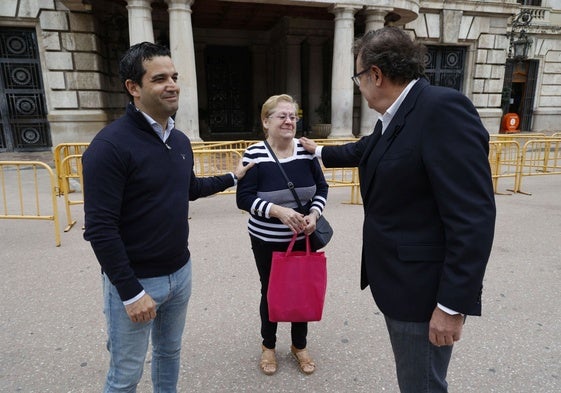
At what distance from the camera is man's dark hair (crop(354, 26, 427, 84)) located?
1.58 m

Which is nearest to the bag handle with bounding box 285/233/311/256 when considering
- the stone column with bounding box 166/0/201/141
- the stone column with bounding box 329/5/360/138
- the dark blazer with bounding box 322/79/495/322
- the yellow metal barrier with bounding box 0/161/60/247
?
the dark blazer with bounding box 322/79/495/322

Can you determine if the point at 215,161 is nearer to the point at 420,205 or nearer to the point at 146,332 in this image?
the point at 146,332

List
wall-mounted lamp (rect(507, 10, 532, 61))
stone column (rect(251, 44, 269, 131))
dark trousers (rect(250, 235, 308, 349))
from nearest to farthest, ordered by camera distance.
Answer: dark trousers (rect(250, 235, 308, 349)) < wall-mounted lamp (rect(507, 10, 532, 61)) < stone column (rect(251, 44, 269, 131))

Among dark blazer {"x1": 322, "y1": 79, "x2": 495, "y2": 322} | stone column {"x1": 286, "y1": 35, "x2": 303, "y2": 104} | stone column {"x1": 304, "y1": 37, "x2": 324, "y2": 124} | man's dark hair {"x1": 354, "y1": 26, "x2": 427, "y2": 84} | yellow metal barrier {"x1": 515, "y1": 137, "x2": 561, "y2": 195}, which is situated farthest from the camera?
stone column {"x1": 304, "y1": 37, "x2": 324, "y2": 124}

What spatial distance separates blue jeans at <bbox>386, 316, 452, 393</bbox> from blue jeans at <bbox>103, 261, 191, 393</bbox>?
45.1 inches

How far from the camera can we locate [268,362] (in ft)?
9.39

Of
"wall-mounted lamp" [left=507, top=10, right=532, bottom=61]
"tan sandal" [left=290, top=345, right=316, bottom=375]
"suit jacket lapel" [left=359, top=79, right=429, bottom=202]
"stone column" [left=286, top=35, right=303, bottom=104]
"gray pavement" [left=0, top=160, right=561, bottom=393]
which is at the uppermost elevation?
"wall-mounted lamp" [left=507, top=10, right=532, bottom=61]

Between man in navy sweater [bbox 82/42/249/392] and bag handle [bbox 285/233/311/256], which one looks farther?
bag handle [bbox 285/233/311/256]

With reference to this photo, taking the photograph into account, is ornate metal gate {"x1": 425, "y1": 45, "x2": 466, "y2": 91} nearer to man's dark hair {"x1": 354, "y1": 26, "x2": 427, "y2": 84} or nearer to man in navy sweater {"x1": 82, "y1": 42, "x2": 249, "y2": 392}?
man's dark hair {"x1": 354, "y1": 26, "x2": 427, "y2": 84}

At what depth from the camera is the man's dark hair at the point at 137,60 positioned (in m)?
1.83

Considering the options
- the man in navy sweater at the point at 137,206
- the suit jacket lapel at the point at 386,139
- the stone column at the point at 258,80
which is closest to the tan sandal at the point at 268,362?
the man in navy sweater at the point at 137,206

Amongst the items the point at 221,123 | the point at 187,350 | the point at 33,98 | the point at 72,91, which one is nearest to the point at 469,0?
the point at 221,123

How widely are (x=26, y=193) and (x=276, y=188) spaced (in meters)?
7.92

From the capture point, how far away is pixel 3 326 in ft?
11.1
